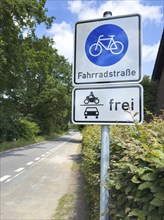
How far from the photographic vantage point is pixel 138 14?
2.01 m

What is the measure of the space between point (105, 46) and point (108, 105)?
45 cm

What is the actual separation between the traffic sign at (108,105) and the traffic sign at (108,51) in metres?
0.07

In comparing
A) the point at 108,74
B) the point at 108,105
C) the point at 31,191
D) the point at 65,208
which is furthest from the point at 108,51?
the point at 31,191

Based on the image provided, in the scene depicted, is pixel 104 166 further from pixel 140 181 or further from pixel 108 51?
pixel 108 51

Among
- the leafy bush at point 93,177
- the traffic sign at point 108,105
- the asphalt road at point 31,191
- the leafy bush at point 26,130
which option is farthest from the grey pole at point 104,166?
the leafy bush at point 26,130

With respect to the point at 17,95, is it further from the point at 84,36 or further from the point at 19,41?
the point at 84,36

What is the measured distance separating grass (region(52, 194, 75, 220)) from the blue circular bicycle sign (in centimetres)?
418

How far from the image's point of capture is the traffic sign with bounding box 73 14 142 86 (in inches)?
78.4

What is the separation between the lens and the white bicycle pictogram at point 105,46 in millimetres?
2035

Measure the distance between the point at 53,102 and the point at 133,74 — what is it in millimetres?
43474

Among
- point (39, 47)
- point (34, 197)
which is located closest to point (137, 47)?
point (34, 197)

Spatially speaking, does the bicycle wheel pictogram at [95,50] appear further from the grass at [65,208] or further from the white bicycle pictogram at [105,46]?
the grass at [65,208]

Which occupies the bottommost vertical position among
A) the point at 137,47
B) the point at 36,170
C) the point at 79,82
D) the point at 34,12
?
the point at 36,170

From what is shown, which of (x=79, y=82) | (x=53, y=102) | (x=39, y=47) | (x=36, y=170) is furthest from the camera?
(x=53, y=102)
